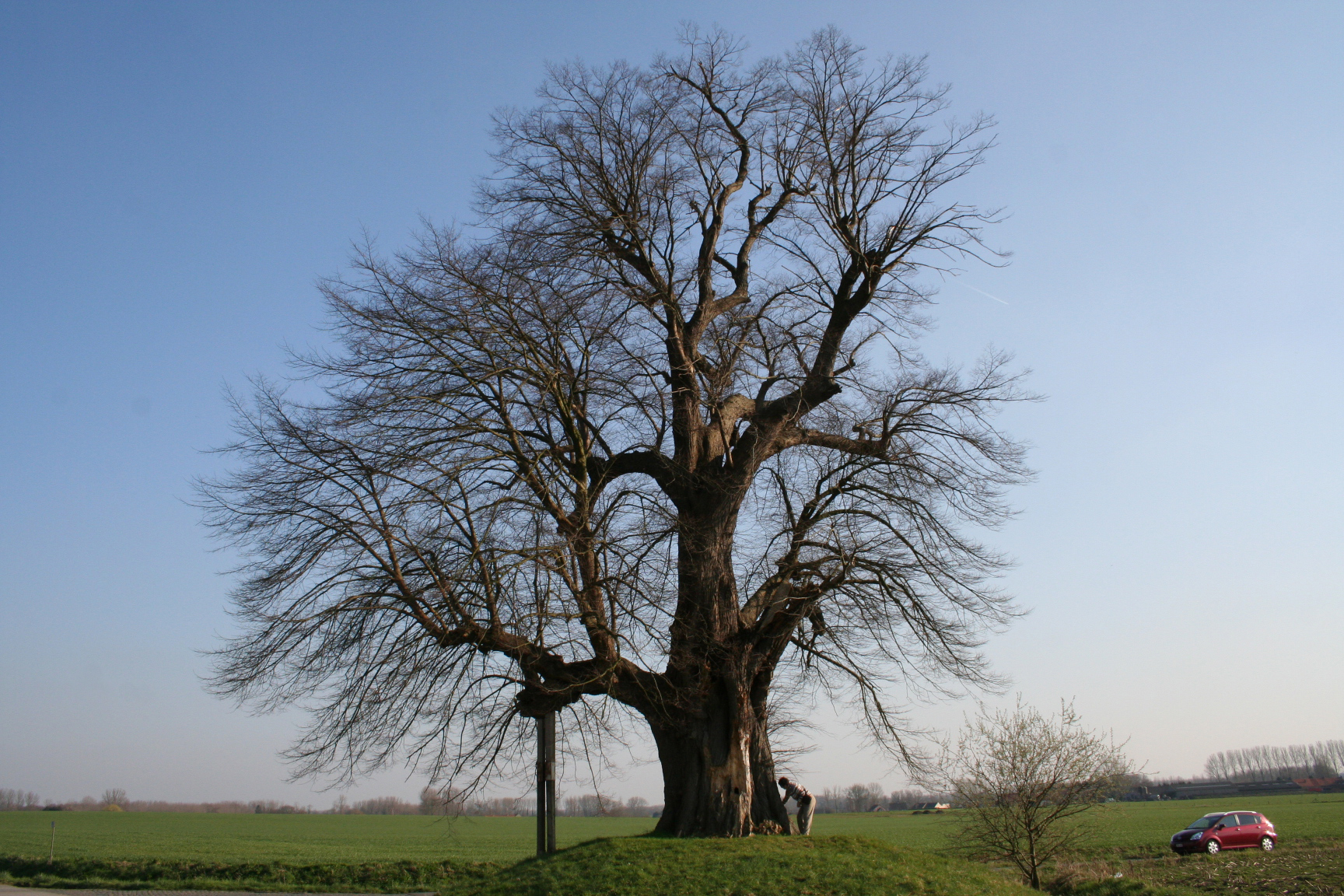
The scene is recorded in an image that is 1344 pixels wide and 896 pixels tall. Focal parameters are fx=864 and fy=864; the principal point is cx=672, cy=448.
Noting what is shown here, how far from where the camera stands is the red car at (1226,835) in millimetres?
25859

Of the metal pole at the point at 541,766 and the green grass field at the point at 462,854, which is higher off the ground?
the metal pole at the point at 541,766

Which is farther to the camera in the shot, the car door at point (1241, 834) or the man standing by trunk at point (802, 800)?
the car door at point (1241, 834)

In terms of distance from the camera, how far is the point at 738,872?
31.7 feet

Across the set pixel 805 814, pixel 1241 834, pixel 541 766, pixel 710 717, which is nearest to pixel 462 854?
pixel 541 766

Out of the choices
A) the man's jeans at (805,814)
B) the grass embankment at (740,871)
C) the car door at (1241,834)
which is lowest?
the car door at (1241,834)

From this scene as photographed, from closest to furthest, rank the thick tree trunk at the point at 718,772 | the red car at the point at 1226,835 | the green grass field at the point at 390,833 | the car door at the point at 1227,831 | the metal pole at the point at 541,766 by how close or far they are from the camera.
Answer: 1. the thick tree trunk at the point at 718,772
2. the metal pole at the point at 541,766
3. the red car at the point at 1226,835
4. the car door at the point at 1227,831
5. the green grass field at the point at 390,833

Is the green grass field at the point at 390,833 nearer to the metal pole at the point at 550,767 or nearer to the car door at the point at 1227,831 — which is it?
the car door at the point at 1227,831

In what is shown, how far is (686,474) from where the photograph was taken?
43.5 feet

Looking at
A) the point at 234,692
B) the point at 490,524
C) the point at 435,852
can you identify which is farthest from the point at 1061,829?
the point at 435,852

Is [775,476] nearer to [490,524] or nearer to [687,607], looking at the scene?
[687,607]

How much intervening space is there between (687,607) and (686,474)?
2008mm

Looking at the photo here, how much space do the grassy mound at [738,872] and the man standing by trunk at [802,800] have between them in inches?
42.5

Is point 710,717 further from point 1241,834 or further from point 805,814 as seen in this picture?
point 1241,834

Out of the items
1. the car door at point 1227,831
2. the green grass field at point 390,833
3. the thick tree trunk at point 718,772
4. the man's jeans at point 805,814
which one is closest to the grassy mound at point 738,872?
the thick tree trunk at point 718,772
